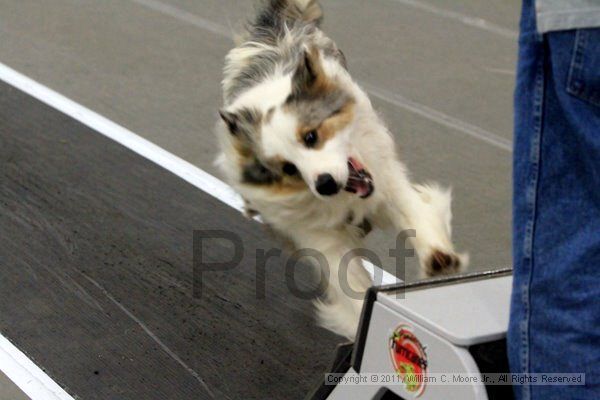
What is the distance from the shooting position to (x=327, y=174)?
3555 mm

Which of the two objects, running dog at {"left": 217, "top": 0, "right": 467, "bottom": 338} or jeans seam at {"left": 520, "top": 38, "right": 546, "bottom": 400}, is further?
running dog at {"left": 217, "top": 0, "right": 467, "bottom": 338}

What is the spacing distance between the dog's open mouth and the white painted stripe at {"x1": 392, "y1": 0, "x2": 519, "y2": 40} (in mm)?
4906

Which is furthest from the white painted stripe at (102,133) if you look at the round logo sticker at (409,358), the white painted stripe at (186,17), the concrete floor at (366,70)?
the round logo sticker at (409,358)

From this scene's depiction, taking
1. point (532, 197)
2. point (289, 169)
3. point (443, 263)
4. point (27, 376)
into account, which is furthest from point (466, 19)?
point (532, 197)

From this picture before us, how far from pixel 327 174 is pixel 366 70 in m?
4.20

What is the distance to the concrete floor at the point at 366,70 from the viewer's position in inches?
236

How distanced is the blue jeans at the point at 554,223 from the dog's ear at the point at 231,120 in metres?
2.06

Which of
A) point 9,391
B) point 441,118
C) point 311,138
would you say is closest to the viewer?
point 311,138

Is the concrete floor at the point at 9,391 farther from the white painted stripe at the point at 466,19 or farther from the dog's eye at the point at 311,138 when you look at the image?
the white painted stripe at the point at 466,19

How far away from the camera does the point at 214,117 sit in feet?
22.3

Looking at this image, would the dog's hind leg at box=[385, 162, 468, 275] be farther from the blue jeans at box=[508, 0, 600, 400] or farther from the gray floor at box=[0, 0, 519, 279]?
the blue jeans at box=[508, 0, 600, 400]

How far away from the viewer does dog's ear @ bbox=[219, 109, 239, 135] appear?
3.89m

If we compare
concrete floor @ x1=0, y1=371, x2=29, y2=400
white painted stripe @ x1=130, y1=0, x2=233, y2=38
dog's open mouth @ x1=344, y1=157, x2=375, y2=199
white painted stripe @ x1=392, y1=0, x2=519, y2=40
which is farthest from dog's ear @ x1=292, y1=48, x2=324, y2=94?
white painted stripe @ x1=392, y1=0, x2=519, y2=40

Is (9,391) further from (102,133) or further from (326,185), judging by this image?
(102,133)
